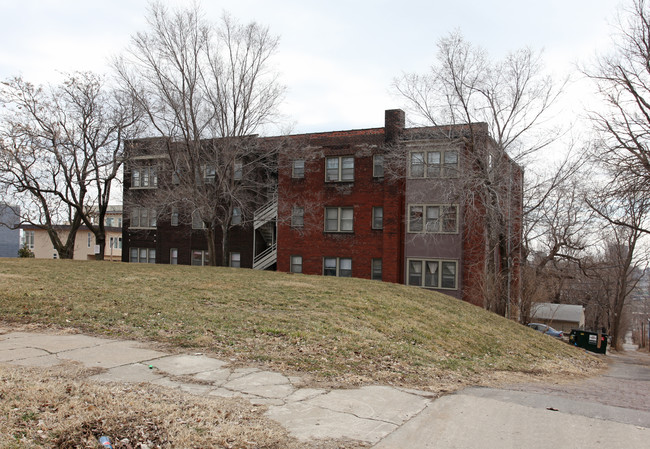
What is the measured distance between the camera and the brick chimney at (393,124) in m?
29.4

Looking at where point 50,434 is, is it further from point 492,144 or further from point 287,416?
point 492,144

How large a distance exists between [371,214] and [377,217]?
1.29 feet

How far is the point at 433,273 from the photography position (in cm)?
2911

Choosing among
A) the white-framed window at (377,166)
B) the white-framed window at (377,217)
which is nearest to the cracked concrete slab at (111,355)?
the white-framed window at (377,217)

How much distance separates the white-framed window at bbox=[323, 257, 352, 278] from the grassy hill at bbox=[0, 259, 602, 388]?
1383 cm

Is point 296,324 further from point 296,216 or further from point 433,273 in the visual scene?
point 296,216

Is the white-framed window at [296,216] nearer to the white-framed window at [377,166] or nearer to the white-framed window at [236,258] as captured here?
the white-framed window at [236,258]

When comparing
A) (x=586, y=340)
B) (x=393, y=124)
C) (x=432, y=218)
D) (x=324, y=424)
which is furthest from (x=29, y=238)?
(x=324, y=424)

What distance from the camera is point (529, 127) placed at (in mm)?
23641

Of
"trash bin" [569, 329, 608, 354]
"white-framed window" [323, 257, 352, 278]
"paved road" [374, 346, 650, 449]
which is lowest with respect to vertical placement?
"trash bin" [569, 329, 608, 354]

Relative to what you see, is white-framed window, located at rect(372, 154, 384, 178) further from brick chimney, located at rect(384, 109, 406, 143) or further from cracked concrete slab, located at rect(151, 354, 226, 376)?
cracked concrete slab, located at rect(151, 354, 226, 376)

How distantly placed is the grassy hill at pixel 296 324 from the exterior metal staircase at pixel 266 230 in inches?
636

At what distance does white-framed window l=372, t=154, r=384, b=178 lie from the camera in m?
30.2

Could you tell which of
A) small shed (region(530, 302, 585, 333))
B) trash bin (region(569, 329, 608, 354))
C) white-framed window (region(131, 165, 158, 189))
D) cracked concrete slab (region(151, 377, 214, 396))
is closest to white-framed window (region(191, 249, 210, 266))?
white-framed window (region(131, 165, 158, 189))
